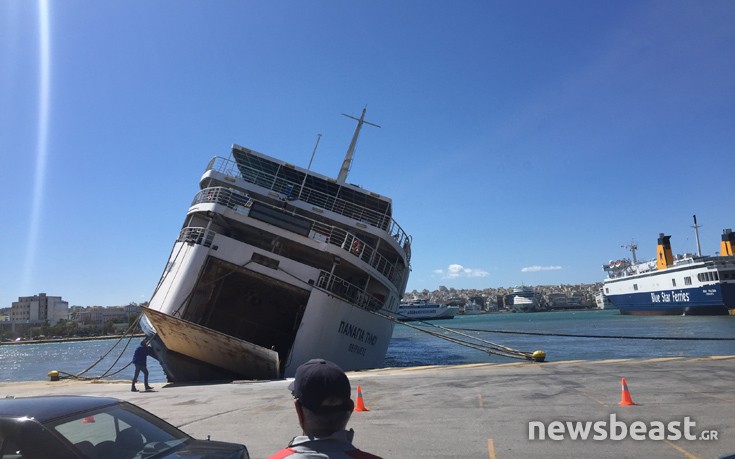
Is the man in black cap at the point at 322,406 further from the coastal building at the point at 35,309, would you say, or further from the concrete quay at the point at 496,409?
the coastal building at the point at 35,309

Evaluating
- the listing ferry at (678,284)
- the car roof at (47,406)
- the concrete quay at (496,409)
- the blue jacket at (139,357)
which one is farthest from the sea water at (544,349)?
the car roof at (47,406)

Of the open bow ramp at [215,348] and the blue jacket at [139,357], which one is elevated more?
the open bow ramp at [215,348]

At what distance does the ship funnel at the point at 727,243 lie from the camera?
66875mm

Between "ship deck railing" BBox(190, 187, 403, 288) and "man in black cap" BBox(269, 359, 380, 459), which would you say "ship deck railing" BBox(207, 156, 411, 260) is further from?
"man in black cap" BBox(269, 359, 380, 459)

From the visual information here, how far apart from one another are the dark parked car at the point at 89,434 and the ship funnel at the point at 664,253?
84.6 meters

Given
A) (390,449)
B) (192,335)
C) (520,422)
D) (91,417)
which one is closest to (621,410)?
(520,422)

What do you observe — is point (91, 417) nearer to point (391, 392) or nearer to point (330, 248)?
point (391, 392)

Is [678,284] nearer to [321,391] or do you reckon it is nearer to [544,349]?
[544,349]

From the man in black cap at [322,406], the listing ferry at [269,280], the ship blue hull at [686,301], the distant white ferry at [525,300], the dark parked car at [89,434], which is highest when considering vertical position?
the distant white ferry at [525,300]

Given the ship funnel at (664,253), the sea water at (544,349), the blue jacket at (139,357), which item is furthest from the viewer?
the ship funnel at (664,253)

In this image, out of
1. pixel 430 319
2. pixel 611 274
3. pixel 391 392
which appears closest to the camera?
pixel 391 392

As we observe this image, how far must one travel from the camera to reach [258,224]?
16.4m

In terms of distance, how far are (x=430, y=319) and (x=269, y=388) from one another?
119 m

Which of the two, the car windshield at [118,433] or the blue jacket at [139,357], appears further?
the blue jacket at [139,357]
